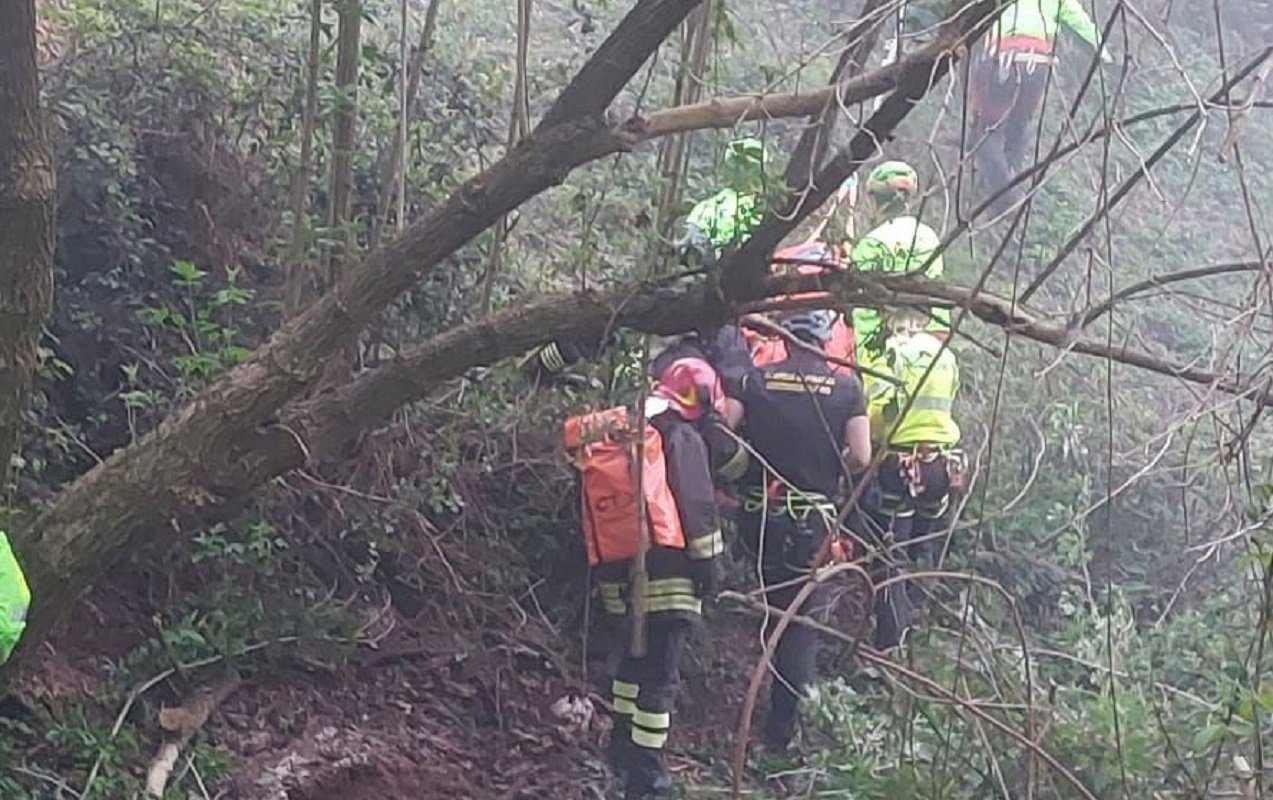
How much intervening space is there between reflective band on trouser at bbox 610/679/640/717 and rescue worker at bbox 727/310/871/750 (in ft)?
1.63

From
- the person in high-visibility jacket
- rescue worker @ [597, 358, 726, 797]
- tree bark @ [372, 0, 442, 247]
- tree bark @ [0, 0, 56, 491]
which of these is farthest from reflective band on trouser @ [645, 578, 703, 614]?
tree bark @ [0, 0, 56, 491]

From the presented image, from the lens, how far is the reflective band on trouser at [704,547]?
5.39 meters

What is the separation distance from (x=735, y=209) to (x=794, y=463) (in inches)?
58.8

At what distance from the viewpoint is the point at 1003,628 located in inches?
259

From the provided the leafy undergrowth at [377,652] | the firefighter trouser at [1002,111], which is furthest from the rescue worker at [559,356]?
the firefighter trouser at [1002,111]

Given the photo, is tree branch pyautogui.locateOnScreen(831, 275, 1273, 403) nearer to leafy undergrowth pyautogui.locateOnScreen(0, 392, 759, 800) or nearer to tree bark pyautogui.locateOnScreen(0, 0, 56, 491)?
tree bark pyautogui.locateOnScreen(0, 0, 56, 491)

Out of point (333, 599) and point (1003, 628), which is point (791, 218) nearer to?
point (333, 599)

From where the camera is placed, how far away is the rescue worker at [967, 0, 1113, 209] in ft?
12.9

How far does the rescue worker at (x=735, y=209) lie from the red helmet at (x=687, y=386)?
0.70m

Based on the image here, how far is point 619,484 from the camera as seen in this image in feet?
17.4

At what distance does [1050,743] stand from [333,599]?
8.46 ft

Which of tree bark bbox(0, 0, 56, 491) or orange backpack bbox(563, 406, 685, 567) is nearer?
tree bark bbox(0, 0, 56, 491)

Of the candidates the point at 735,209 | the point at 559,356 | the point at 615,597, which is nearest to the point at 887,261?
the point at 735,209

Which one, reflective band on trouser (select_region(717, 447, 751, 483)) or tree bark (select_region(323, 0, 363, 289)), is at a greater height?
tree bark (select_region(323, 0, 363, 289))
